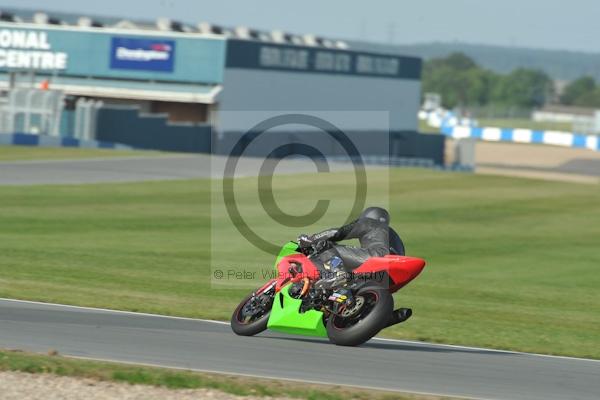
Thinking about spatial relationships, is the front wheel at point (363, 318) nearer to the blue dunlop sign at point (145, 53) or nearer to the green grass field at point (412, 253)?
the green grass field at point (412, 253)

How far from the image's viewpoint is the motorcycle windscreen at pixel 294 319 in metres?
11.5

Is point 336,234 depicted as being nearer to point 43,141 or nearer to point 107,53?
point 43,141

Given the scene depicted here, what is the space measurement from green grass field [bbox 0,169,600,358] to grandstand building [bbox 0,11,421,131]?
2346 cm

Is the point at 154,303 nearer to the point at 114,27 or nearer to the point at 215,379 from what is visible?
the point at 215,379

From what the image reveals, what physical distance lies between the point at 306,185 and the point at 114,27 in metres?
30.5

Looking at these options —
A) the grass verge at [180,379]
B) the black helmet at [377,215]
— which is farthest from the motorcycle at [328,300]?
the grass verge at [180,379]

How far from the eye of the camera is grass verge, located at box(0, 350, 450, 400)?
31.0 feet

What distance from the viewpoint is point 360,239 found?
38.0ft

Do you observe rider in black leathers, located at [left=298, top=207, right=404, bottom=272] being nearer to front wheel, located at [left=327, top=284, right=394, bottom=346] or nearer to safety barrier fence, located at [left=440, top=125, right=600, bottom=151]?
front wheel, located at [left=327, top=284, right=394, bottom=346]

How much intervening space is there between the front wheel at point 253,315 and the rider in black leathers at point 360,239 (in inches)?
27.2

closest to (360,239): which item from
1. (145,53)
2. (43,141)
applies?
(43,141)

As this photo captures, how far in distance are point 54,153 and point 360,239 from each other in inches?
1142

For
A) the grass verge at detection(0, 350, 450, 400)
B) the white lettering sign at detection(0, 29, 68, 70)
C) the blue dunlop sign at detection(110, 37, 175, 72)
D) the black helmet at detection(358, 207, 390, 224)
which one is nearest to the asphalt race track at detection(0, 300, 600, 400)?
the grass verge at detection(0, 350, 450, 400)

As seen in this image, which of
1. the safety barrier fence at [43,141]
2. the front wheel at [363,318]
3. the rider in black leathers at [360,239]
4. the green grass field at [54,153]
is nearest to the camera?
the front wheel at [363,318]
